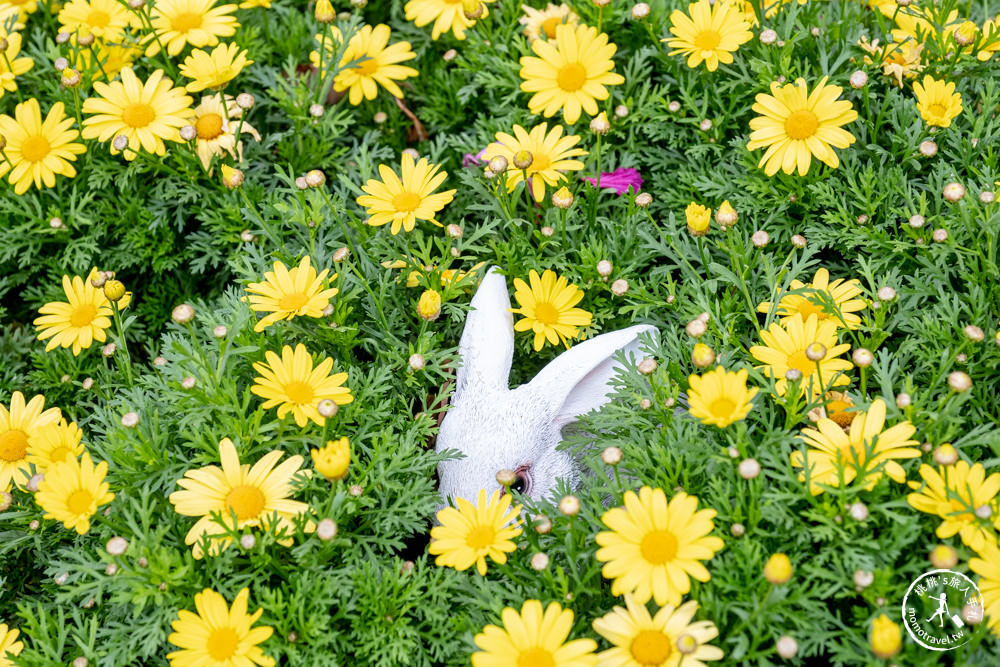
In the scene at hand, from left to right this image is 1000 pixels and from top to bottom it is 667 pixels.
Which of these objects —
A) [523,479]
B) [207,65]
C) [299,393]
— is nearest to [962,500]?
[523,479]

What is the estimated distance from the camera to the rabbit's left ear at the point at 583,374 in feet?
6.49

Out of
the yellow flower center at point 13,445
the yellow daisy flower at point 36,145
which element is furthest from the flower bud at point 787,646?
the yellow daisy flower at point 36,145

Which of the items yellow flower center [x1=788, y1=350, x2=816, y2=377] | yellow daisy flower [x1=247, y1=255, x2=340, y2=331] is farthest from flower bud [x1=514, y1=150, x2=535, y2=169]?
yellow flower center [x1=788, y1=350, x2=816, y2=377]

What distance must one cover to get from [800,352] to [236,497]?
113 centimetres

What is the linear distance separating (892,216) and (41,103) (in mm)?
2260

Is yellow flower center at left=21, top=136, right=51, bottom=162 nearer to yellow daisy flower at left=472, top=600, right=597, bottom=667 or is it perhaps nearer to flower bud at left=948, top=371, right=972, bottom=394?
yellow daisy flower at left=472, top=600, right=597, bottom=667

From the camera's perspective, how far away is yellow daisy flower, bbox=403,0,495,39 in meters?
2.58

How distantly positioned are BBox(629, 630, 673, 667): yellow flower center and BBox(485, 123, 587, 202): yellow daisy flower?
1.08 metres

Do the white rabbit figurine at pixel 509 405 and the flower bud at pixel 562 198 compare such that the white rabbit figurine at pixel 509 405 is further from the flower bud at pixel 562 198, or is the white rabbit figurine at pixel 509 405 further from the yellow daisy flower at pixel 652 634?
the yellow daisy flower at pixel 652 634

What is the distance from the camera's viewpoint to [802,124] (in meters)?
2.08

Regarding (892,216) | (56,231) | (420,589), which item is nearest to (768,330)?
(892,216)

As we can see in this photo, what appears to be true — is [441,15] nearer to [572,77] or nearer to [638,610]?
[572,77]

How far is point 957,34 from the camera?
2189 mm

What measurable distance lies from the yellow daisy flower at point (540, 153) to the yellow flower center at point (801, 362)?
689 millimetres
